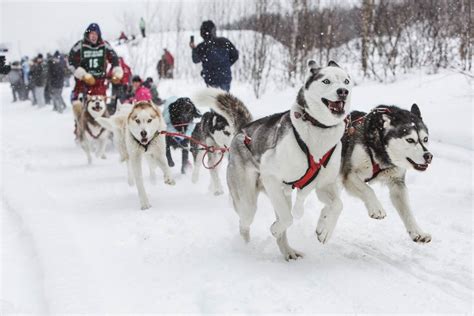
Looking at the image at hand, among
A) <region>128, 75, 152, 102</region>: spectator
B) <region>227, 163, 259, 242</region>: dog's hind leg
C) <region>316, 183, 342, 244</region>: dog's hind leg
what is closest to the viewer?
<region>316, 183, 342, 244</region>: dog's hind leg

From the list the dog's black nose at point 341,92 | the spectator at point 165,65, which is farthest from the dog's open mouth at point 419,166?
the spectator at point 165,65

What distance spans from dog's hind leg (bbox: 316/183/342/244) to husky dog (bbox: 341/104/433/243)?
0.27 metres

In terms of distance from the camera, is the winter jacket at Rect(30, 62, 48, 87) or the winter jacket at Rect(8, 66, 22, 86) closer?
the winter jacket at Rect(30, 62, 48, 87)

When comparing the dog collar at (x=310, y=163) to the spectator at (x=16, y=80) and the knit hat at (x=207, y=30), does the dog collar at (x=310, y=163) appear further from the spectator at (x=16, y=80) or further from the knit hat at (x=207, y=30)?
the spectator at (x=16, y=80)

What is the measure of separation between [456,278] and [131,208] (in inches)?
113

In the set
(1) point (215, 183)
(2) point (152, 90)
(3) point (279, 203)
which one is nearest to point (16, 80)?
(2) point (152, 90)

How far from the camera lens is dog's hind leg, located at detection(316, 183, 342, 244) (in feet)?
9.24

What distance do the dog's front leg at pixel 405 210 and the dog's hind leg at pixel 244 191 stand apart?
0.91m

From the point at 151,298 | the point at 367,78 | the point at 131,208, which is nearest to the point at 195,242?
the point at 151,298

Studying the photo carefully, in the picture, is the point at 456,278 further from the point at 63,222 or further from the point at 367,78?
the point at 367,78

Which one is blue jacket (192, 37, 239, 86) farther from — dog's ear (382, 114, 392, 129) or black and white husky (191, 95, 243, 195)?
dog's ear (382, 114, 392, 129)

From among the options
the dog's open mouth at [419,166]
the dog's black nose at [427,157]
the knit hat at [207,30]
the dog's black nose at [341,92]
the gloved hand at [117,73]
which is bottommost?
the dog's open mouth at [419,166]

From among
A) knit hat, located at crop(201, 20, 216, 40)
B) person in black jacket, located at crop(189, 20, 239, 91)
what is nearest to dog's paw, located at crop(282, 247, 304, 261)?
person in black jacket, located at crop(189, 20, 239, 91)

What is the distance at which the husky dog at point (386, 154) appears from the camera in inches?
114
